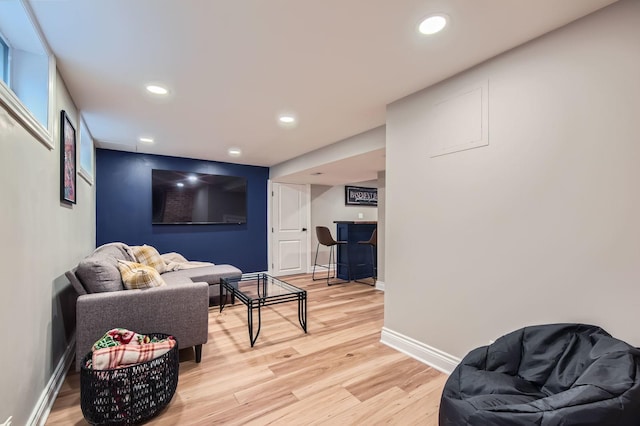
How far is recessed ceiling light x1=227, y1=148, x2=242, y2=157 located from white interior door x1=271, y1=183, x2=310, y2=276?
117 cm

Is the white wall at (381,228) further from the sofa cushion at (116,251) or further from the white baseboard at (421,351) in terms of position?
the sofa cushion at (116,251)

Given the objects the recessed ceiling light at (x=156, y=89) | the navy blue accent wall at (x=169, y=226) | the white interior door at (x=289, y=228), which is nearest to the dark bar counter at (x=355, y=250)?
the white interior door at (x=289, y=228)

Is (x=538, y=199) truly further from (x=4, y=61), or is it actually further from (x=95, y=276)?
(x=4, y=61)

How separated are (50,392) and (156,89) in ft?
7.03

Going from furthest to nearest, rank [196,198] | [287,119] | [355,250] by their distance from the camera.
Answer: [355,250] → [196,198] → [287,119]

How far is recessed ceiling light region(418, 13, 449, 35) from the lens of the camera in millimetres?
1492

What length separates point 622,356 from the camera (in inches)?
46.1

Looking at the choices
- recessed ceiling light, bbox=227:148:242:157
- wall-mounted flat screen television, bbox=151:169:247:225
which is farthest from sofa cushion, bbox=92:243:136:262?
recessed ceiling light, bbox=227:148:242:157

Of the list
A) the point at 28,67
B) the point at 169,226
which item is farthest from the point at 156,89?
the point at 169,226

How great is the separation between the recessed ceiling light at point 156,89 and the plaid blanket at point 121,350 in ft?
5.79

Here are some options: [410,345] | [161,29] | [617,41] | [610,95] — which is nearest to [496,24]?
[617,41]

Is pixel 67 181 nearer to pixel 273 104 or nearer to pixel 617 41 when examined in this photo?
pixel 273 104

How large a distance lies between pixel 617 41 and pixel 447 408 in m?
1.89

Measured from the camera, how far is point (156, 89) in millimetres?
2307
